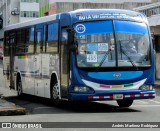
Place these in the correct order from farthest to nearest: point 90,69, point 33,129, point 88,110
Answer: point 88,110 → point 90,69 → point 33,129

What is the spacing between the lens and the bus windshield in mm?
14766

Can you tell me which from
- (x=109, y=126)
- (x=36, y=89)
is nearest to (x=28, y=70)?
(x=36, y=89)

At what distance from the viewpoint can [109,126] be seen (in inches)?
456

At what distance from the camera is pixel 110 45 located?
14852mm

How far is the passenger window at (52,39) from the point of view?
16453 mm

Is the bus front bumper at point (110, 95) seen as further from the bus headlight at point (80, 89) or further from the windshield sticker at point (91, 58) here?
the windshield sticker at point (91, 58)

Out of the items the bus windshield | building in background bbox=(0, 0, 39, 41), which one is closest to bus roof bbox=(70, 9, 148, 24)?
the bus windshield

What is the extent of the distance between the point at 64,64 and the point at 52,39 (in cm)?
151

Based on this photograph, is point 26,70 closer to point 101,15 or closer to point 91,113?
point 101,15

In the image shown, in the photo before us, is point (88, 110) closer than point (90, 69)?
No

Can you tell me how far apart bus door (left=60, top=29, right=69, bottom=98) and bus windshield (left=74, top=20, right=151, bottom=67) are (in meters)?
0.63

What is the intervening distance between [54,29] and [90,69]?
101 inches

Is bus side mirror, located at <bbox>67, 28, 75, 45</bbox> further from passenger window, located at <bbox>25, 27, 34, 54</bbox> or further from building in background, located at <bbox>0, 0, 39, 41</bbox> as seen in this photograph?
building in background, located at <bbox>0, 0, 39, 41</bbox>

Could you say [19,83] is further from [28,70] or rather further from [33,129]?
[33,129]
